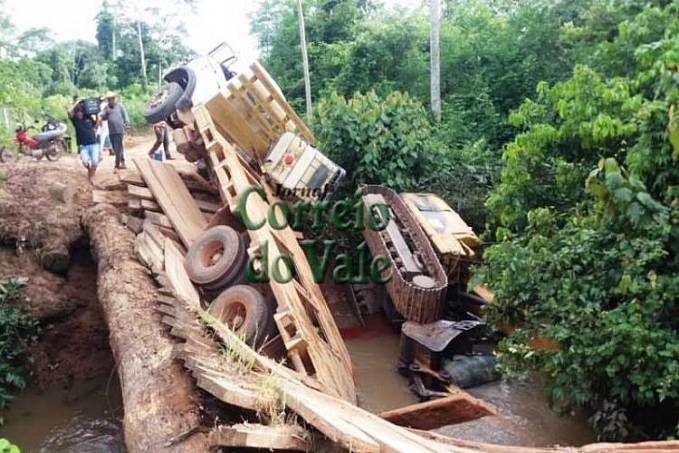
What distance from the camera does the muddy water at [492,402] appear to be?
18.8ft

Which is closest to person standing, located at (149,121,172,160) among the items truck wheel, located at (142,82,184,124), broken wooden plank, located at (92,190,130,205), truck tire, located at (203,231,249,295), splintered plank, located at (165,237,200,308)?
truck wheel, located at (142,82,184,124)

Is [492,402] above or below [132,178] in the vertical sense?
below

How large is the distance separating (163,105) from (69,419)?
16.6 ft

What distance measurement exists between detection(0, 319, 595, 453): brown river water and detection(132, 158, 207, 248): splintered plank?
2279 millimetres

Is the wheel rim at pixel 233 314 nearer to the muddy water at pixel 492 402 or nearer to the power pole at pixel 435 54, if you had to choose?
the muddy water at pixel 492 402

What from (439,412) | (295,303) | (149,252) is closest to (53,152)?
(149,252)

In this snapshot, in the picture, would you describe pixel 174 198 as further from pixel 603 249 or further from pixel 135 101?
pixel 135 101

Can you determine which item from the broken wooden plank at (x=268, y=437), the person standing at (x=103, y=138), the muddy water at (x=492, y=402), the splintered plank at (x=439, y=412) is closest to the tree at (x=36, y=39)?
the person standing at (x=103, y=138)

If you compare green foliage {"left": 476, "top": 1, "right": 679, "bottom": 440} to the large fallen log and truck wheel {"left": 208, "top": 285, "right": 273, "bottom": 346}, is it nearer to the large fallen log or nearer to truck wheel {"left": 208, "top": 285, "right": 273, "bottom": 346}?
truck wheel {"left": 208, "top": 285, "right": 273, "bottom": 346}

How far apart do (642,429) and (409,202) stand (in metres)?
5.14

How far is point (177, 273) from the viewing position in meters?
6.86

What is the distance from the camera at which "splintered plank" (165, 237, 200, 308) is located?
6449 mm

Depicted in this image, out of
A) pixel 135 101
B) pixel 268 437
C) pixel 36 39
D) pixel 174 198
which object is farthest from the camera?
pixel 36 39

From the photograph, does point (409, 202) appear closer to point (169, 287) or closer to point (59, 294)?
point (169, 287)
